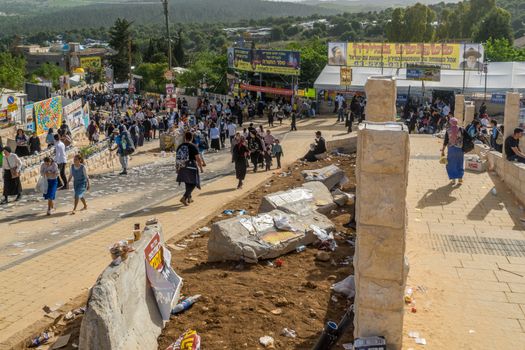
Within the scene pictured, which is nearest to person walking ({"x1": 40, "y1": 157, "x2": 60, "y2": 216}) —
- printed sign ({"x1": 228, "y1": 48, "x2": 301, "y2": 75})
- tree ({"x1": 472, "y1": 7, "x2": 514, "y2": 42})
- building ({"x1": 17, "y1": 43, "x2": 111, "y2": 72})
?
printed sign ({"x1": 228, "y1": 48, "x2": 301, "y2": 75})

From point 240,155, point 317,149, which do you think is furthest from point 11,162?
point 317,149

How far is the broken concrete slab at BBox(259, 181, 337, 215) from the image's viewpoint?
9.23m

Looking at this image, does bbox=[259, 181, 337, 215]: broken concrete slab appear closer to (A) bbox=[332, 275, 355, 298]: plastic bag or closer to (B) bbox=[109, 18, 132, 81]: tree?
(A) bbox=[332, 275, 355, 298]: plastic bag

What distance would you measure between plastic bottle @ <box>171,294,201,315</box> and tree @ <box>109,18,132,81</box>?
70090 millimetres

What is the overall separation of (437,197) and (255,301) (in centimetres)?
690

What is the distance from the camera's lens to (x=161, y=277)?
635 centimetres

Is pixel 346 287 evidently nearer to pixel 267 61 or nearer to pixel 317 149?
pixel 317 149

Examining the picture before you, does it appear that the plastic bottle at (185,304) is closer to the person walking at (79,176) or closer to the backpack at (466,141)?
the person walking at (79,176)

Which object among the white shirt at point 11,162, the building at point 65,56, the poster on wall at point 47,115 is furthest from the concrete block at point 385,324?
the building at point 65,56

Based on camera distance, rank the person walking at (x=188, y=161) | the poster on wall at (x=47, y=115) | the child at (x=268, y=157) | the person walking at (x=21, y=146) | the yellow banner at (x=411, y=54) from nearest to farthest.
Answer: the person walking at (x=188, y=161) → the child at (x=268, y=157) → the person walking at (x=21, y=146) → the poster on wall at (x=47, y=115) → the yellow banner at (x=411, y=54)

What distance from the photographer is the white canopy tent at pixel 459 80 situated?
33750mm

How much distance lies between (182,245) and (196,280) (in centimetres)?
201

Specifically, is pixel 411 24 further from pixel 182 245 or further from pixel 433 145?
pixel 182 245

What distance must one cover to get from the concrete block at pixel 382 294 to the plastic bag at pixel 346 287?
171cm
